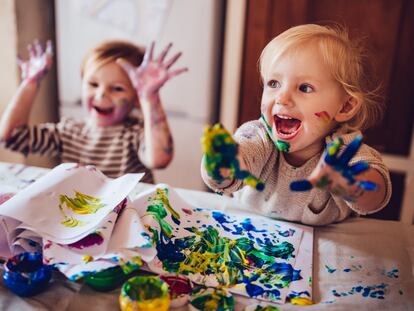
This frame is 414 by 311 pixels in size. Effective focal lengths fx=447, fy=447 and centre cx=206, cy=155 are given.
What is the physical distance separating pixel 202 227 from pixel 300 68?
35 cm

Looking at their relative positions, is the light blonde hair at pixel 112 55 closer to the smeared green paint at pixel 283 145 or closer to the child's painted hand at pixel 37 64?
the child's painted hand at pixel 37 64

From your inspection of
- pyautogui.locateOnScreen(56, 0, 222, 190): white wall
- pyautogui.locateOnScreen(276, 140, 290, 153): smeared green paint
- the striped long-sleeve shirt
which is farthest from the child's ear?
pyautogui.locateOnScreen(56, 0, 222, 190): white wall

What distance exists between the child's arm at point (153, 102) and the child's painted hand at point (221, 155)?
0.59m

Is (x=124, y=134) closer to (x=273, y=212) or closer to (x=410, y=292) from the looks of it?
(x=273, y=212)

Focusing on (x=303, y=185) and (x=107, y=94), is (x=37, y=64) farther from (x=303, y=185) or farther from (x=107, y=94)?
(x=303, y=185)

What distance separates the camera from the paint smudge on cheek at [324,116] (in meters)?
0.83

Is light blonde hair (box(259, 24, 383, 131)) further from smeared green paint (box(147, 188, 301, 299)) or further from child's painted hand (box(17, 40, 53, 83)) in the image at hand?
child's painted hand (box(17, 40, 53, 83))

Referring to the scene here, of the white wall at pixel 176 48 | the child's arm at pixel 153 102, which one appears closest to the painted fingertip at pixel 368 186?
the child's arm at pixel 153 102

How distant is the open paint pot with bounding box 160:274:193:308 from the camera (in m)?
0.66

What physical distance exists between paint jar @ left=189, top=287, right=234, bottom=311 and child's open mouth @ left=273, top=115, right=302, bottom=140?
12.4 inches

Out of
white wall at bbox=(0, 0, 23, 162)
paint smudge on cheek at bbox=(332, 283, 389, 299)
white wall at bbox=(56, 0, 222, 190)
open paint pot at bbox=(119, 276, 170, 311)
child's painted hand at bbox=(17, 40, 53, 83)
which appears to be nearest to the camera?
open paint pot at bbox=(119, 276, 170, 311)

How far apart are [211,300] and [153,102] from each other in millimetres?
760

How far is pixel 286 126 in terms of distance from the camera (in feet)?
2.79

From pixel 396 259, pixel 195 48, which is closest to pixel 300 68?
pixel 396 259
